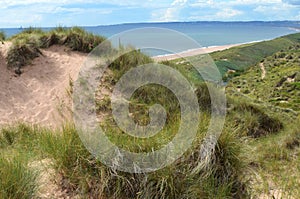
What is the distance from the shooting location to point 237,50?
3098 inches

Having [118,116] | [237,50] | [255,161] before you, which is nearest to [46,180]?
[255,161]

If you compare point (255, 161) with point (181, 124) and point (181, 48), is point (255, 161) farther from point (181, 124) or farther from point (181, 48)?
point (181, 48)

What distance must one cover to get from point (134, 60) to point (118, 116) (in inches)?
117

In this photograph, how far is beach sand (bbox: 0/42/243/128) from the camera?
858cm

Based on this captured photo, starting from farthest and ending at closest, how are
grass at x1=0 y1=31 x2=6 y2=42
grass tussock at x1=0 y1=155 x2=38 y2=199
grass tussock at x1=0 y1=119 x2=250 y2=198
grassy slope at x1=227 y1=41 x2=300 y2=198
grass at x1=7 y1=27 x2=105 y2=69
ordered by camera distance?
grass at x1=0 y1=31 x2=6 y2=42
grass at x1=7 y1=27 x2=105 y2=69
grassy slope at x1=227 y1=41 x2=300 y2=198
grass tussock at x1=0 y1=119 x2=250 y2=198
grass tussock at x1=0 y1=155 x2=38 y2=199

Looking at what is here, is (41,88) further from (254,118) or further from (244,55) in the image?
(244,55)

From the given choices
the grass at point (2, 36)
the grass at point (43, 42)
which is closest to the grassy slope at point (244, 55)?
the grass at point (43, 42)

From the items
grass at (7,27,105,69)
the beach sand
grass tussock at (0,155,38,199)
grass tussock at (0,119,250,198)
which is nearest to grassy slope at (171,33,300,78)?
grass at (7,27,105,69)

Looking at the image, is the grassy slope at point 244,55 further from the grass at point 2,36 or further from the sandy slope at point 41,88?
the sandy slope at point 41,88

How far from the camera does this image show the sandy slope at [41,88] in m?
8.63

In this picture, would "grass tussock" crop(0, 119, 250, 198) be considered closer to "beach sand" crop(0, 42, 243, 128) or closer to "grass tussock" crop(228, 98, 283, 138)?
"beach sand" crop(0, 42, 243, 128)

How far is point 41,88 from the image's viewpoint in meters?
9.71

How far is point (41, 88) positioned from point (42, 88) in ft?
0.09

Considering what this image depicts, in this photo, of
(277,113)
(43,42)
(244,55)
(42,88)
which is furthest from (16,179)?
(244,55)
